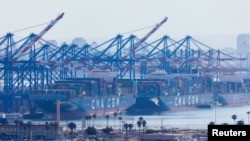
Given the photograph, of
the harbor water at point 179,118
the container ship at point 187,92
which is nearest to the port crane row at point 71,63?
the container ship at point 187,92

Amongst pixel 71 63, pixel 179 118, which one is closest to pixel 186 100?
pixel 71 63

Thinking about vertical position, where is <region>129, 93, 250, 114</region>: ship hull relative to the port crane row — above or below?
below

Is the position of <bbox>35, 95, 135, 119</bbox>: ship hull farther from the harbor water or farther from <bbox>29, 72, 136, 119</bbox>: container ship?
the harbor water

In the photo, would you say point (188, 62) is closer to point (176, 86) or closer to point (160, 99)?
point (176, 86)

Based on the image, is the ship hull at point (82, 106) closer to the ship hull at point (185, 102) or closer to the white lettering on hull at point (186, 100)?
the ship hull at point (185, 102)

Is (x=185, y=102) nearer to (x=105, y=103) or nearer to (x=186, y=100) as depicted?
(x=186, y=100)

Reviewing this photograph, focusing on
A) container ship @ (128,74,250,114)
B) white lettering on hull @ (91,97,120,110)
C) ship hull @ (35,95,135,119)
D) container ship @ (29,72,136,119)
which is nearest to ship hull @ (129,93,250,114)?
container ship @ (128,74,250,114)
